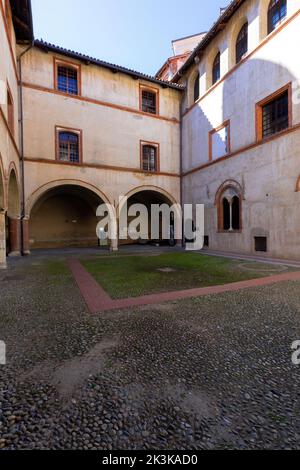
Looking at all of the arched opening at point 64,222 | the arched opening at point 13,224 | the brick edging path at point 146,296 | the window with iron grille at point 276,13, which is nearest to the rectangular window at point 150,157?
the arched opening at point 64,222

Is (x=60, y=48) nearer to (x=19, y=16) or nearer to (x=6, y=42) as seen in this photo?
(x=19, y=16)

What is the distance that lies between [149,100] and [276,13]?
878cm

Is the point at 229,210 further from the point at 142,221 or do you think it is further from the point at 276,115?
the point at 142,221

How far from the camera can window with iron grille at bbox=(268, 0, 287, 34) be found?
10461 mm

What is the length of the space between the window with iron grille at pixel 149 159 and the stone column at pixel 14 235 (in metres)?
9.19

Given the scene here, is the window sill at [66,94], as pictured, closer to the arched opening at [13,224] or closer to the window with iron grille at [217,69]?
the arched opening at [13,224]

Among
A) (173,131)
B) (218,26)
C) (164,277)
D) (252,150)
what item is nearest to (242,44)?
(218,26)

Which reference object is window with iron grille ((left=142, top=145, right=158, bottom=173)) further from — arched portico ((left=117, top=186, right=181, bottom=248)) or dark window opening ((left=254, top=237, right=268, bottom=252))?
dark window opening ((left=254, top=237, right=268, bottom=252))

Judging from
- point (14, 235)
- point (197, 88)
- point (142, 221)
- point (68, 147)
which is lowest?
point (14, 235)

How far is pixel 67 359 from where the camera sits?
271 cm

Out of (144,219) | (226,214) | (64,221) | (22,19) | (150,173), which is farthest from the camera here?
(144,219)

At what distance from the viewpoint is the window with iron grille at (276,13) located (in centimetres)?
1046

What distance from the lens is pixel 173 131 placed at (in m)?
17.9

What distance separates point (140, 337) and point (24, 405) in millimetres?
1582
